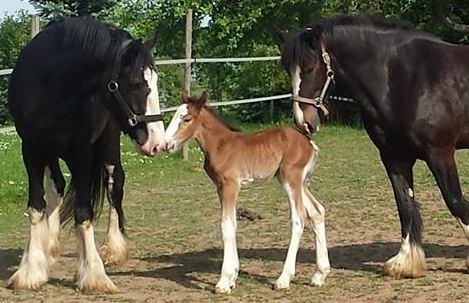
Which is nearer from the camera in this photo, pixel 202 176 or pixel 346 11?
pixel 202 176

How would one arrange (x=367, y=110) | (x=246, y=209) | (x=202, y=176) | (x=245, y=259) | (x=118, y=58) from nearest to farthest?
(x=118, y=58) < (x=367, y=110) < (x=245, y=259) < (x=246, y=209) < (x=202, y=176)

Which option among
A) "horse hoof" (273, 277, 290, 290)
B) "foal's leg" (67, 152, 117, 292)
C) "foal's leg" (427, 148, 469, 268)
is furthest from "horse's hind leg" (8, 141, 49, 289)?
"foal's leg" (427, 148, 469, 268)

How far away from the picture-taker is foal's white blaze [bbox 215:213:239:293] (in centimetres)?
585

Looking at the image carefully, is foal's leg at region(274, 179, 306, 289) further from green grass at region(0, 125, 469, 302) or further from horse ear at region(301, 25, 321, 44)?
horse ear at region(301, 25, 321, 44)

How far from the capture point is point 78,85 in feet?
19.9

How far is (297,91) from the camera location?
604 cm

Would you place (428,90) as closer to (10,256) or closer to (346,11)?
(10,256)

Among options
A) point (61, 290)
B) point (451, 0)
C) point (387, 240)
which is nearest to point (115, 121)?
point (61, 290)

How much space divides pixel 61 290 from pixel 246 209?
3.48 meters

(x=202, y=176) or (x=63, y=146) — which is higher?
(x=63, y=146)

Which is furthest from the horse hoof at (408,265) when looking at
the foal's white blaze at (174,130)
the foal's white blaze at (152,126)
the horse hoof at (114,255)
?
the horse hoof at (114,255)

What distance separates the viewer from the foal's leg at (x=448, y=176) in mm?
6117

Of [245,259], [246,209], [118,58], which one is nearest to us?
[118,58]

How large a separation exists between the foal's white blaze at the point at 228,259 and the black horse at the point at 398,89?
2.74ft
